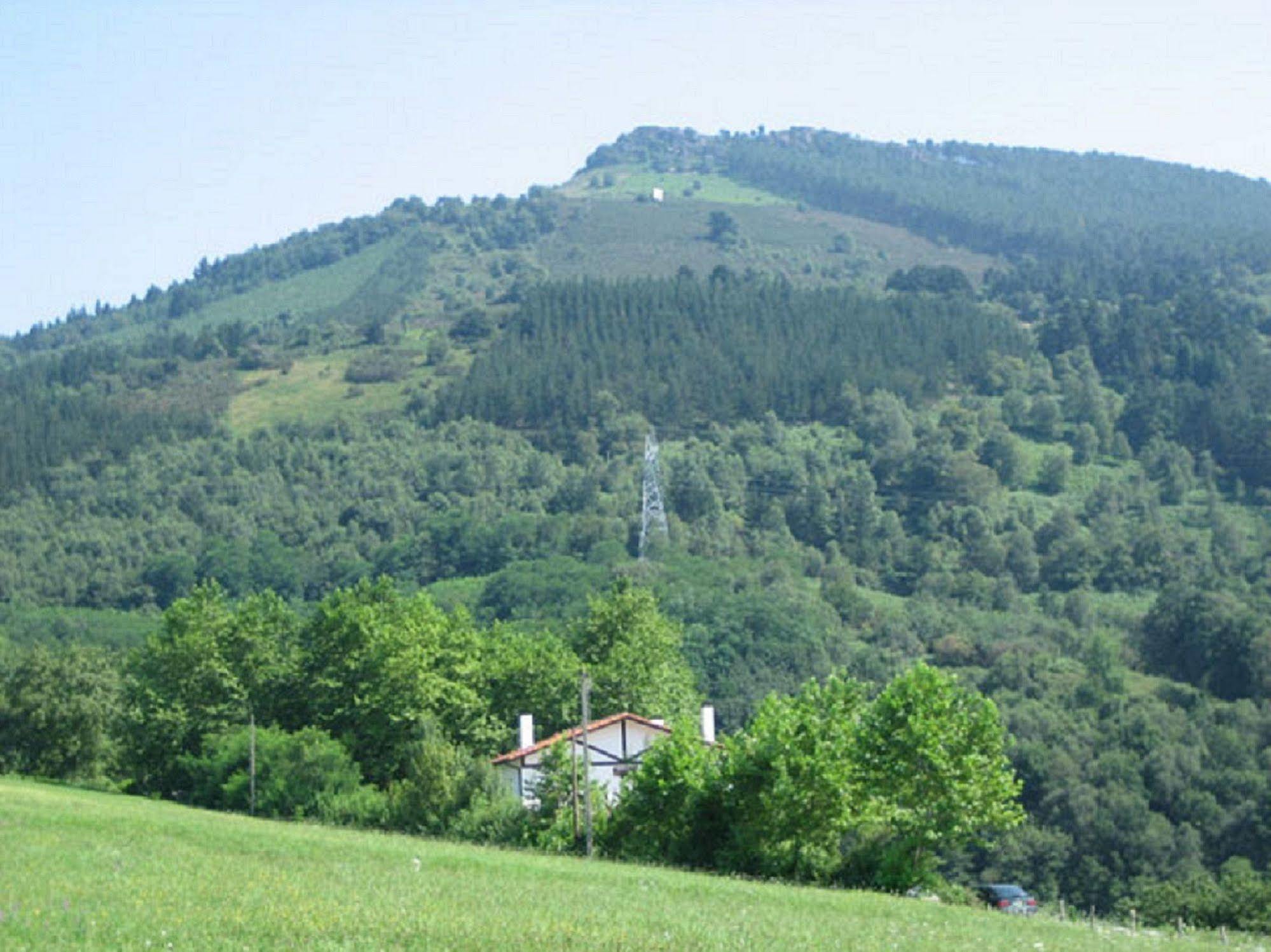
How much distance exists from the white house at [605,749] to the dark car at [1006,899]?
52.7 ft

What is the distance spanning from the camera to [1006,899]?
Answer: 55.1 meters

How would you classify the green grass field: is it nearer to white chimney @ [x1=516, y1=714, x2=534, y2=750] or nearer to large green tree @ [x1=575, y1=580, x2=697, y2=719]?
white chimney @ [x1=516, y1=714, x2=534, y2=750]

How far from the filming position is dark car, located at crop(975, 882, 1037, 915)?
169ft

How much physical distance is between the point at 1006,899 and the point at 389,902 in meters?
27.1

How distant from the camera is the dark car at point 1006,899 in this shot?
51625mm

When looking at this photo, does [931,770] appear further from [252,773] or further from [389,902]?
[252,773]

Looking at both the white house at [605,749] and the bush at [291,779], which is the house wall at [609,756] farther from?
the bush at [291,779]

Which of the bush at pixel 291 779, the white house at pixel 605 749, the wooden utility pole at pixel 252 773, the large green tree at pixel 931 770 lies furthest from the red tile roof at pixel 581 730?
the large green tree at pixel 931 770

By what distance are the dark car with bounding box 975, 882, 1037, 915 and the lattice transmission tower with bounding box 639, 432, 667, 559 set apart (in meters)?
98.1

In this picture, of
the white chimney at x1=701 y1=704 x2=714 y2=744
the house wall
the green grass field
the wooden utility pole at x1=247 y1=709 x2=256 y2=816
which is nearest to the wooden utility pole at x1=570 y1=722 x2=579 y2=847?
the green grass field

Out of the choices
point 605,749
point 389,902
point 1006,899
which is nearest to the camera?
point 389,902

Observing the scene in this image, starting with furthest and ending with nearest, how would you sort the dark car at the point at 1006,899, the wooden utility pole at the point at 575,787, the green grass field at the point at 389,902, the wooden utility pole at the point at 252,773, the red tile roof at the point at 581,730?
the wooden utility pole at the point at 252,773 → the red tile roof at the point at 581,730 → the wooden utility pole at the point at 575,787 → the dark car at the point at 1006,899 → the green grass field at the point at 389,902

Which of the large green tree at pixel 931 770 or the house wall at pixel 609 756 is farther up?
the large green tree at pixel 931 770

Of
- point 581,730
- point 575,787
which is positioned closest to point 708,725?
point 581,730
